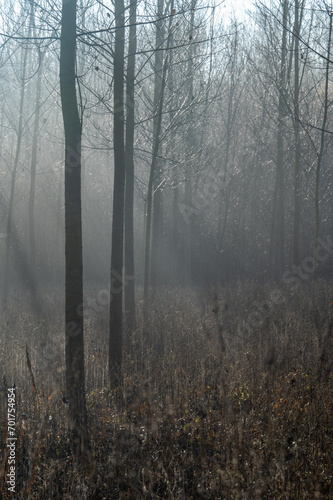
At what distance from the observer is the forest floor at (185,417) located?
3111mm

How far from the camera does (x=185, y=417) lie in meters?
4.00

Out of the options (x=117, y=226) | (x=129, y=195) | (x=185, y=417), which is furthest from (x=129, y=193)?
(x=185, y=417)

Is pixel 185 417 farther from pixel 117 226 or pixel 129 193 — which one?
pixel 129 193

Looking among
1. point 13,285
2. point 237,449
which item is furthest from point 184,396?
point 13,285

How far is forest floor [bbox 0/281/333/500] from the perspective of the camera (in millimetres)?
3111

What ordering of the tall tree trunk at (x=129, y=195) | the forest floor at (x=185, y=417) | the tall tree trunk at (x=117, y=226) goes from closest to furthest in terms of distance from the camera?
the forest floor at (x=185, y=417), the tall tree trunk at (x=117, y=226), the tall tree trunk at (x=129, y=195)

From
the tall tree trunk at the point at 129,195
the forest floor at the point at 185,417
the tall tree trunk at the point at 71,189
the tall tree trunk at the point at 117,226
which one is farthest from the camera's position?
the tall tree trunk at the point at 129,195

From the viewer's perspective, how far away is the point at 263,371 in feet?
16.8

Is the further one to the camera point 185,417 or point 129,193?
point 129,193

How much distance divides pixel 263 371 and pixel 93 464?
247cm

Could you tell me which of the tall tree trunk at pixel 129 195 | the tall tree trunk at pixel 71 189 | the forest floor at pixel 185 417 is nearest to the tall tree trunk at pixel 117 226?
the forest floor at pixel 185 417

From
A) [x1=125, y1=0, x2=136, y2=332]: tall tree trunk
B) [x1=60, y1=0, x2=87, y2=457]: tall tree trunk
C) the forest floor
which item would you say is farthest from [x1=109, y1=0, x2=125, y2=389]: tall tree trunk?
[x1=125, y1=0, x2=136, y2=332]: tall tree trunk

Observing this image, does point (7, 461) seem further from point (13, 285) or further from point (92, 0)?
point (13, 285)

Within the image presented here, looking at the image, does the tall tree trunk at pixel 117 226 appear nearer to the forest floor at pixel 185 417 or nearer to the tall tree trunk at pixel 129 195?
the forest floor at pixel 185 417
